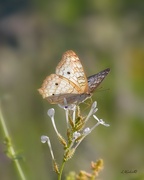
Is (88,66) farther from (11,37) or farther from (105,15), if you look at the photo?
(105,15)

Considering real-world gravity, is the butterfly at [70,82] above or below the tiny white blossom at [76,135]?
above

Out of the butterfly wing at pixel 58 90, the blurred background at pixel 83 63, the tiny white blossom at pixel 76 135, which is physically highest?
the butterfly wing at pixel 58 90

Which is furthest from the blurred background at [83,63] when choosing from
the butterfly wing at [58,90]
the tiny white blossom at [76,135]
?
the tiny white blossom at [76,135]

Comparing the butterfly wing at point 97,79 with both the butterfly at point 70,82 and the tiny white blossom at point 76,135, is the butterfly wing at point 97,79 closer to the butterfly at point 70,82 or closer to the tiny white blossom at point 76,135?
the butterfly at point 70,82

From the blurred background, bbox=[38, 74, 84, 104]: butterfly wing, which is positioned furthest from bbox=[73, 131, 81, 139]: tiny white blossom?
the blurred background

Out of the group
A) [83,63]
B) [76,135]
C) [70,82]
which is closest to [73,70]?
[70,82]

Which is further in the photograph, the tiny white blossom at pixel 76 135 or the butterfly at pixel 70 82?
the butterfly at pixel 70 82

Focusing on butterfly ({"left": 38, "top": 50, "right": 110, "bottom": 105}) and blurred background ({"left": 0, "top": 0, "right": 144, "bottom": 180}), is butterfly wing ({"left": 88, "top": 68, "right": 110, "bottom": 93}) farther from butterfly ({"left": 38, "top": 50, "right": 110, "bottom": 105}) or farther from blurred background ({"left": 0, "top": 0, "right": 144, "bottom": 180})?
blurred background ({"left": 0, "top": 0, "right": 144, "bottom": 180})

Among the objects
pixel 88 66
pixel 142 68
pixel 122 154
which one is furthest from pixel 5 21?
pixel 122 154
